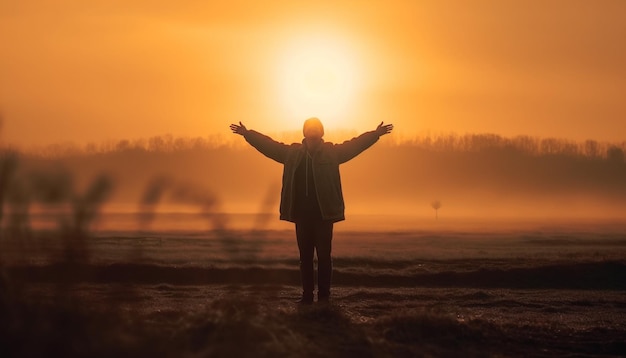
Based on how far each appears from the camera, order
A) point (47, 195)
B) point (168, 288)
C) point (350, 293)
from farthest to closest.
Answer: point (168, 288), point (350, 293), point (47, 195)

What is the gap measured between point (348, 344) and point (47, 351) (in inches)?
131

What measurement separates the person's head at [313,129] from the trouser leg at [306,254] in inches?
41.8

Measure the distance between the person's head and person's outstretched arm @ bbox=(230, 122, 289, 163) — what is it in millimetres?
412

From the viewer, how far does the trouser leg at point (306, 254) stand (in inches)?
470

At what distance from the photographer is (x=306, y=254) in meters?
12.2

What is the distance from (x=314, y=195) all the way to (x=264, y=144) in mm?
1102

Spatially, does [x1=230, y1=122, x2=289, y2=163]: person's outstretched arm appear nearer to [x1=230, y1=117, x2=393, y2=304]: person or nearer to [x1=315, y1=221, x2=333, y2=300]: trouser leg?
[x1=230, y1=117, x2=393, y2=304]: person

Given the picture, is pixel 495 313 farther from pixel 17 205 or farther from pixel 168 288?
pixel 17 205

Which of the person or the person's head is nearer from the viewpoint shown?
the person

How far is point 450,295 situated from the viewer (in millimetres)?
17844

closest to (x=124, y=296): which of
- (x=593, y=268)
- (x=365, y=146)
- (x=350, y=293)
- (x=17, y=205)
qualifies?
(x=17, y=205)

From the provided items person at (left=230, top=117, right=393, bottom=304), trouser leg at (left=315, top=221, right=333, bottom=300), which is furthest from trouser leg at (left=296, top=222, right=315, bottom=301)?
trouser leg at (left=315, top=221, right=333, bottom=300)

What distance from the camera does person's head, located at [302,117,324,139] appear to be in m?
12.0

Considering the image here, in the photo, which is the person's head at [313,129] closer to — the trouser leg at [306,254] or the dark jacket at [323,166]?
the dark jacket at [323,166]
